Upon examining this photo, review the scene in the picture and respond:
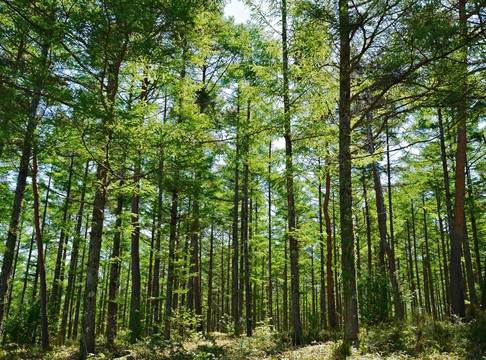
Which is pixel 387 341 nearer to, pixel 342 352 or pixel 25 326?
pixel 342 352

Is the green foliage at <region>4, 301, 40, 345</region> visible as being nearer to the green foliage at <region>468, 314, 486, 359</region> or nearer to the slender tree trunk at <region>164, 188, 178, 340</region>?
the slender tree trunk at <region>164, 188, 178, 340</region>

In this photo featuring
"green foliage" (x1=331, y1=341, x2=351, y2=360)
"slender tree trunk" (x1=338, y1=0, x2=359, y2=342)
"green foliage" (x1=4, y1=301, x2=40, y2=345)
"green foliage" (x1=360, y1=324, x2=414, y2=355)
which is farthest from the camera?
"green foliage" (x1=4, y1=301, x2=40, y2=345)

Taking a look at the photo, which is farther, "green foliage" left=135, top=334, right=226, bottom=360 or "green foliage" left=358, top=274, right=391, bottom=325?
"green foliage" left=358, top=274, right=391, bottom=325

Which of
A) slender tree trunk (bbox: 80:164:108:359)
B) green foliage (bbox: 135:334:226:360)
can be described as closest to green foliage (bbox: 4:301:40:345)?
green foliage (bbox: 135:334:226:360)

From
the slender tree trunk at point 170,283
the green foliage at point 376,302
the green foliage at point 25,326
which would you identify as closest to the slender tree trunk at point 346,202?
the green foliage at point 376,302

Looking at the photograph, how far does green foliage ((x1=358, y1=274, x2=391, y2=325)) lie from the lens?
41.8ft

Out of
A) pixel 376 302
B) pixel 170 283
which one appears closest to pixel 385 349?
pixel 376 302

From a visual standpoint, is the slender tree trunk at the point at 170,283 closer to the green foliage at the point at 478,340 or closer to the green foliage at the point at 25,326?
the green foliage at the point at 25,326

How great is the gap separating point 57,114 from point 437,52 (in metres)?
8.41

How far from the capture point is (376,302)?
42.8 feet

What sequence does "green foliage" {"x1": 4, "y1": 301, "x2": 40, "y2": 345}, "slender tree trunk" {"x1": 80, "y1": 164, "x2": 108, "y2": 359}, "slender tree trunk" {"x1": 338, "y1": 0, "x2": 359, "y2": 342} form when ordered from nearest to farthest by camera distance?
"slender tree trunk" {"x1": 338, "y1": 0, "x2": 359, "y2": 342}
"slender tree trunk" {"x1": 80, "y1": 164, "x2": 108, "y2": 359}
"green foliage" {"x1": 4, "y1": 301, "x2": 40, "y2": 345}

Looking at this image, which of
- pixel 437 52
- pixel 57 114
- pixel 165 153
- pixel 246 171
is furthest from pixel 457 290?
pixel 57 114

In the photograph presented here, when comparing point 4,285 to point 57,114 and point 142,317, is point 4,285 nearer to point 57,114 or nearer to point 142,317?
point 142,317

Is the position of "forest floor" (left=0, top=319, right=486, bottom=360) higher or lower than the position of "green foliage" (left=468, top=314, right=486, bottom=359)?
lower
